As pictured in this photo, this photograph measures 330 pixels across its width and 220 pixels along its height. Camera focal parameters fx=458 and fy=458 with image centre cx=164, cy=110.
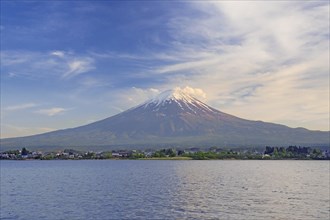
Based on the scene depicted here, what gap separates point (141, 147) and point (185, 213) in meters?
165

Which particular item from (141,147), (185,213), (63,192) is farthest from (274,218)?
(141,147)

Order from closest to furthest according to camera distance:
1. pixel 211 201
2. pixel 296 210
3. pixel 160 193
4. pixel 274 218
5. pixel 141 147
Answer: pixel 274 218 → pixel 296 210 → pixel 211 201 → pixel 160 193 → pixel 141 147

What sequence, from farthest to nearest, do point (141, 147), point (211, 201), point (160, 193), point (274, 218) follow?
1. point (141, 147)
2. point (160, 193)
3. point (211, 201)
4. point (274, 218)

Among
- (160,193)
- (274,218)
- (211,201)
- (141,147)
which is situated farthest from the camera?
(141,147)

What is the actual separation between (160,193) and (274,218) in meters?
14.2

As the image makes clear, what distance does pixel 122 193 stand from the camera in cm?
3966

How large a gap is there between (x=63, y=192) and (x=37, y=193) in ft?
7.40

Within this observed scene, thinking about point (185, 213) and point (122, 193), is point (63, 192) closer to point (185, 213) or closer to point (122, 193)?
point (122, 193)

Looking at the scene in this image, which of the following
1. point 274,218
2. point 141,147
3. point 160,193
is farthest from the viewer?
point 141,147

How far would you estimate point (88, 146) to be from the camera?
196 m

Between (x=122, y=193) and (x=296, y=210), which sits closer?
(x=296, y=210)

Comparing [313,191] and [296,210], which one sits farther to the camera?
[313,191]

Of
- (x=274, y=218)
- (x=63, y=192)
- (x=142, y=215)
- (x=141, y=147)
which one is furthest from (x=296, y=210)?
(x=141, y=147)

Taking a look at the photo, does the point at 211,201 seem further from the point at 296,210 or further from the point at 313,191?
the point at 313,191
